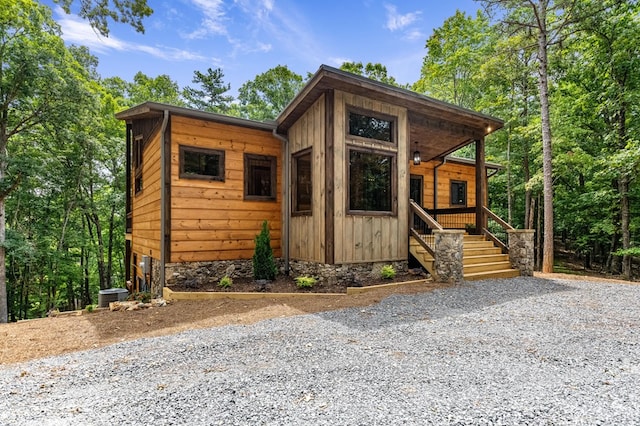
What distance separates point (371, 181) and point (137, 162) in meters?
7.16

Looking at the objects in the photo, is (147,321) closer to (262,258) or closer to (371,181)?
(262,258)

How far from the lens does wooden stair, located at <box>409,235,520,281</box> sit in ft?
23.1

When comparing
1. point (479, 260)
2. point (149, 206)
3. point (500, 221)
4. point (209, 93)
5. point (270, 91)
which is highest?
point (209, 93)

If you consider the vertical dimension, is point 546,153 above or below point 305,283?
above

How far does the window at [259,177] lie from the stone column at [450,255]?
4060 millimetres

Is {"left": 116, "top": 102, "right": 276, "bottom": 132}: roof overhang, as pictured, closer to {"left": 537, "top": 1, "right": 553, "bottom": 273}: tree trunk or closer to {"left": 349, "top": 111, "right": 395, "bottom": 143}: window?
{"left": 349, "top": 111, "right": 395, "bottom": 143}: window

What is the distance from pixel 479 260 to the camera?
770 cm

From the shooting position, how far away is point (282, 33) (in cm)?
1087

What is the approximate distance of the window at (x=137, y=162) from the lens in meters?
8.96

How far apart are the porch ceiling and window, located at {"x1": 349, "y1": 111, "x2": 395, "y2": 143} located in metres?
0.42

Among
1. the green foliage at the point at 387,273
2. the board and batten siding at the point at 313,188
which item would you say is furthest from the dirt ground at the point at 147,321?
the board and batten siding at the point at 313,188

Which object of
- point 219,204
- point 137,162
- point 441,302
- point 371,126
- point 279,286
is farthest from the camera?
point 137,162

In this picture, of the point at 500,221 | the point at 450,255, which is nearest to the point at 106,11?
the point at 450,255

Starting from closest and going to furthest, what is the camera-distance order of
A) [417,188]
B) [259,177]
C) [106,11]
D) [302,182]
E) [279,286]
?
[106,11], [279,286], [302,182], [259,177], [417,188]
